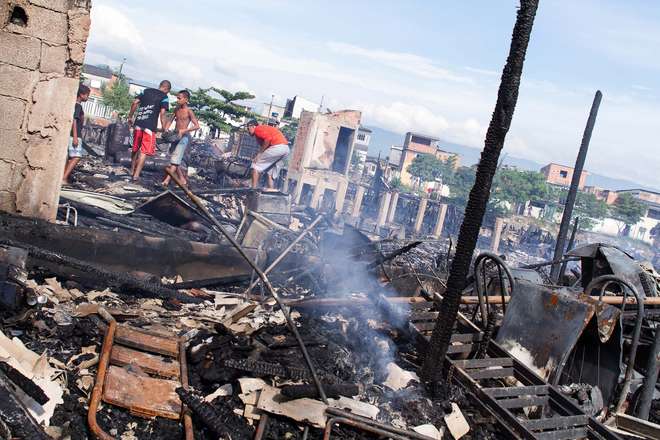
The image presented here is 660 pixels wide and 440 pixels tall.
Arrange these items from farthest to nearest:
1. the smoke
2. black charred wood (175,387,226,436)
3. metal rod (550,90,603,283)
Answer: metal rod (550,90,603,283) → the smoke → black charred wood (175,387,226,436)

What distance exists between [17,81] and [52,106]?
1.42 feet

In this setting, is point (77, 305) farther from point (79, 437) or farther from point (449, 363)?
point (449, 363)

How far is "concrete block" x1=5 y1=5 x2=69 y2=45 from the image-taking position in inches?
238

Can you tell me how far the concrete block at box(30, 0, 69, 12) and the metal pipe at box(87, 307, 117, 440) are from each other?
352 cm

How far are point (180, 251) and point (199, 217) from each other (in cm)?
197

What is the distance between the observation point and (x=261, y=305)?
6.71m

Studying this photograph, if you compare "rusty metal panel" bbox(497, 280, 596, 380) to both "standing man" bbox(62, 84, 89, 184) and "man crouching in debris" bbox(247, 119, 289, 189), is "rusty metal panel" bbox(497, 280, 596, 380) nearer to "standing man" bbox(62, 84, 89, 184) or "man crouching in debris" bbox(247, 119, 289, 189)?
"man crouching in debris" bbox(247, 119, 289, 189)

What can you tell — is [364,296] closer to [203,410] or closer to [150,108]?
[203,410]

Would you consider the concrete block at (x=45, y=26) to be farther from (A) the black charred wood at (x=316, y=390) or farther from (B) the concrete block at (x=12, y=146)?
(A) the black charred wood at (x=316, y=390)

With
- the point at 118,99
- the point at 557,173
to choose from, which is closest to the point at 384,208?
the point at 118,99

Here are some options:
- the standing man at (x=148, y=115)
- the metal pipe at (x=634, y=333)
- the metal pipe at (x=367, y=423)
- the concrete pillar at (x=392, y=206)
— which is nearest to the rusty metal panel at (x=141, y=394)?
the metal pipe at (x=367, y=423)

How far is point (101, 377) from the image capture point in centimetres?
419

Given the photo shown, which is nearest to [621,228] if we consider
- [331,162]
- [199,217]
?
[331,162]

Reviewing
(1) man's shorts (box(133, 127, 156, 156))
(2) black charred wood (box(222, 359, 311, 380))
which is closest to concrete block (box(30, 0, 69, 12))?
(2) black charred wood (box(222, 359, 311, 380))
